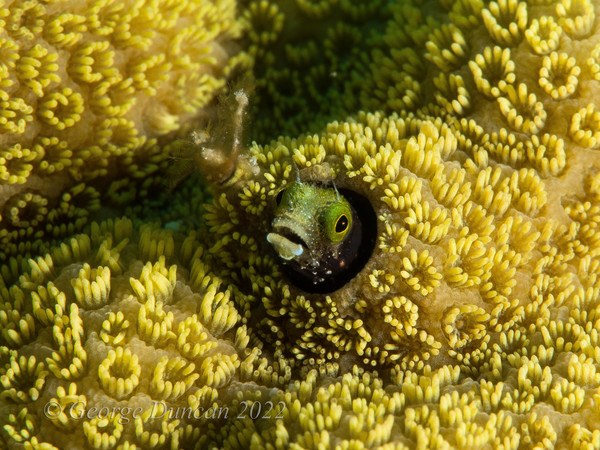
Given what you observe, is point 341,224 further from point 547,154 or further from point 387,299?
point 547,154

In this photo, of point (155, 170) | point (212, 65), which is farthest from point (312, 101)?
point (155, 170)

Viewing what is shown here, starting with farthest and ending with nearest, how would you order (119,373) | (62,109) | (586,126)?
(62,109)
(586,126)
(119,373)

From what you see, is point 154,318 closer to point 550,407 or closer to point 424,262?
point 424,262

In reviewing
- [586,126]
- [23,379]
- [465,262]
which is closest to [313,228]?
[465,262]

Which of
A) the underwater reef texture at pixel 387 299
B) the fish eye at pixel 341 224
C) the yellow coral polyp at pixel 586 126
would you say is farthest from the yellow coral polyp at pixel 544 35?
the fish eye at pixel 341 224

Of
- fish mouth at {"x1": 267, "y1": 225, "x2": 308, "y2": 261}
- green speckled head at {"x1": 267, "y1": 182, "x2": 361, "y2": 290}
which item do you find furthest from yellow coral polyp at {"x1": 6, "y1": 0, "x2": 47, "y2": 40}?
fish mouth at {"x1": 267, "y1": 225, "x2": 308, "y2": 261}

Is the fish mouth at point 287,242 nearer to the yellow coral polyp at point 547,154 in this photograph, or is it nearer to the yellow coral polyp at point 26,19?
the yellow coral polyp at point 547,154

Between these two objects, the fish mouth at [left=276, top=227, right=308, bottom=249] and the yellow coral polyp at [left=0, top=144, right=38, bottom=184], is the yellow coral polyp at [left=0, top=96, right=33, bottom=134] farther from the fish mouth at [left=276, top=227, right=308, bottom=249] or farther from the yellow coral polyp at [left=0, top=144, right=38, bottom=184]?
the fish mouth at [left=276, top=227, right=308, bottom=249]
